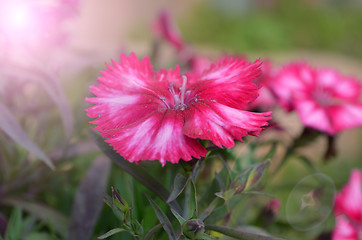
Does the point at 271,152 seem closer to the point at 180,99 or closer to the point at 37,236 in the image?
the point at 180,99

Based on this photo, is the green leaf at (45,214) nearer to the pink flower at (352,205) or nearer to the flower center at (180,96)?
the flower center at (180,96)

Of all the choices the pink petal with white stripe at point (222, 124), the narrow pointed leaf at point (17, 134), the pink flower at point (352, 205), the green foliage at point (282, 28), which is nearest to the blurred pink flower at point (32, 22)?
the narrow pointed leaf at point (17, 134)

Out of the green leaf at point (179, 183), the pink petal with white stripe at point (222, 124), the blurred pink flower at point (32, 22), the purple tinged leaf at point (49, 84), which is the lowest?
the green leaf at point (179, 183)

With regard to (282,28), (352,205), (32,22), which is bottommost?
(352,205)

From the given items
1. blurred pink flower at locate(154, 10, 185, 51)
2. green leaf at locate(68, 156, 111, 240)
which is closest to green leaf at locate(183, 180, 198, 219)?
green leaf at locate(68, 156, 111, 240)

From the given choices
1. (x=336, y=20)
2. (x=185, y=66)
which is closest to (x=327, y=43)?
(x=336, y=20)

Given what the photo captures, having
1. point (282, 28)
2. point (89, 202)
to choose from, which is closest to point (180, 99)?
point (89, 202)
